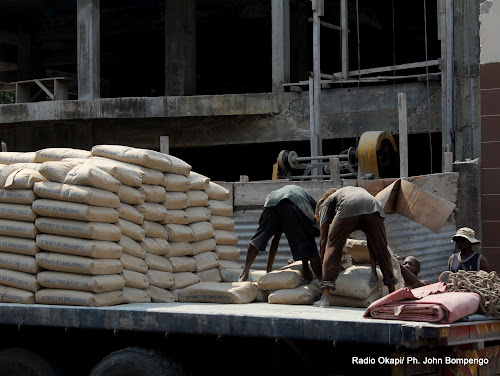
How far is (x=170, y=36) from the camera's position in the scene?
16.5m

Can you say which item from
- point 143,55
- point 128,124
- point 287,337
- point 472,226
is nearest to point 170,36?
point 128,124

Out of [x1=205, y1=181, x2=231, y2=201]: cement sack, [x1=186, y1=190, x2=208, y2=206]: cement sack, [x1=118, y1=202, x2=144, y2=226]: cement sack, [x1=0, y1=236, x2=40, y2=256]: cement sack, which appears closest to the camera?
[x1=0, y1=236, x2=40, y2=256]: cement sack

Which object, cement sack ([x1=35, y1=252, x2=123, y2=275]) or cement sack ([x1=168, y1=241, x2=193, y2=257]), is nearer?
cement sack ([x1=35, y1=252, x2=123, y2=275])

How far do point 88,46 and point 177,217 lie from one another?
32.6 feet

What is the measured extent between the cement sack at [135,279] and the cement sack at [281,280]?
86cm

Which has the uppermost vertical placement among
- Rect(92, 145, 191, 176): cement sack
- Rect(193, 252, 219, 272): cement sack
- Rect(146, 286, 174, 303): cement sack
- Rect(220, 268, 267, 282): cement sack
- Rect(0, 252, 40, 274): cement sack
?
Rect(92, 145, 191, 176): cement sack

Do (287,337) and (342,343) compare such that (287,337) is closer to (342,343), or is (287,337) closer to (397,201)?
(342,343)

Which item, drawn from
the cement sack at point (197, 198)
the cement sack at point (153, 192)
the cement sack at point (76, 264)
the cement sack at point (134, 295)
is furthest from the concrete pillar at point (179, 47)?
the cement sack at point (76, 264)

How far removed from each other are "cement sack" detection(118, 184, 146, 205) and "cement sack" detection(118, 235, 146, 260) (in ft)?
0.92

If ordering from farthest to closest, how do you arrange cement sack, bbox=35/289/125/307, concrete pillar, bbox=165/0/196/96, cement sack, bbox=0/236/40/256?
concrete pillar, bbox=165/0/196/96
cement sack, bbox=0/236/40/256
cement sack, bbox=35/289/125/307

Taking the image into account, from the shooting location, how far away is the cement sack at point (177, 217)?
22.2 feet

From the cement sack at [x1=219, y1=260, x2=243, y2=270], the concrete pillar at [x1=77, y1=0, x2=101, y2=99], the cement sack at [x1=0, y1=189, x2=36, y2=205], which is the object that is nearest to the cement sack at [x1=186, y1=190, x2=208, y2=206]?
the cement sack at [x1=219, y1=260, x2=243, y2=270]

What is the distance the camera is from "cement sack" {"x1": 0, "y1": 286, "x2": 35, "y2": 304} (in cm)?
605

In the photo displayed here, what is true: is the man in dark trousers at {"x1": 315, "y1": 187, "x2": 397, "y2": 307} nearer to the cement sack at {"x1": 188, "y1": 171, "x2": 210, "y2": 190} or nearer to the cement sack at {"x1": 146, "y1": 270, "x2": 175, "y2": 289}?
the cement sack at {"x1": 146, "y1": 270, "x2": 175, "y2": 289}
